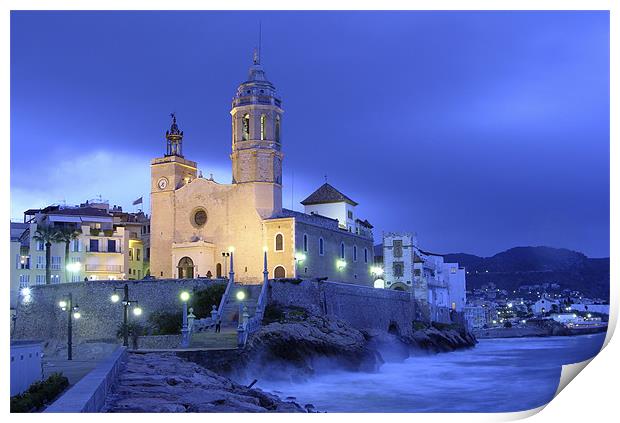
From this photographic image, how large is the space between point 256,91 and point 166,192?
7.50 m

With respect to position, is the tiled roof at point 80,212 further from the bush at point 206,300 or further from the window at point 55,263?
the bush at point 206,300

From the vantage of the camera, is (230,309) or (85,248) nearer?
(230,309)

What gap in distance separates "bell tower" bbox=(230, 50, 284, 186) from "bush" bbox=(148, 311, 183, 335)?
10.6 m

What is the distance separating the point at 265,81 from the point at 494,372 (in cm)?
1961

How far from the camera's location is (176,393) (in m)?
17.5

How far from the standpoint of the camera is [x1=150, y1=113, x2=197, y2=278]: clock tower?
45.2 metres

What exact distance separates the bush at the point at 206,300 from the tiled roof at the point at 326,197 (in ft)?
69.1

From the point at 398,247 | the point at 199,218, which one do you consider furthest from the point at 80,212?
the point at 398,247

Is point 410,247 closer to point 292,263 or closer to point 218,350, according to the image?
point 292,263

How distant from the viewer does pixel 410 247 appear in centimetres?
6172

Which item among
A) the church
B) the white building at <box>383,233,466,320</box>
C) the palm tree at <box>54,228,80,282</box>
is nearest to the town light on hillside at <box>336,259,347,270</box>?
the church

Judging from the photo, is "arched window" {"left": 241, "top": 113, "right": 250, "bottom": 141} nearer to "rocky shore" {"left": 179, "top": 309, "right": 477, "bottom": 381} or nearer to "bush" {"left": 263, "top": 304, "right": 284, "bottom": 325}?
"bush" {"left": 263, "top": 304, "right": 284, "bottom": 325}

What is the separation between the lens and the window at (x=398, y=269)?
202 feet
